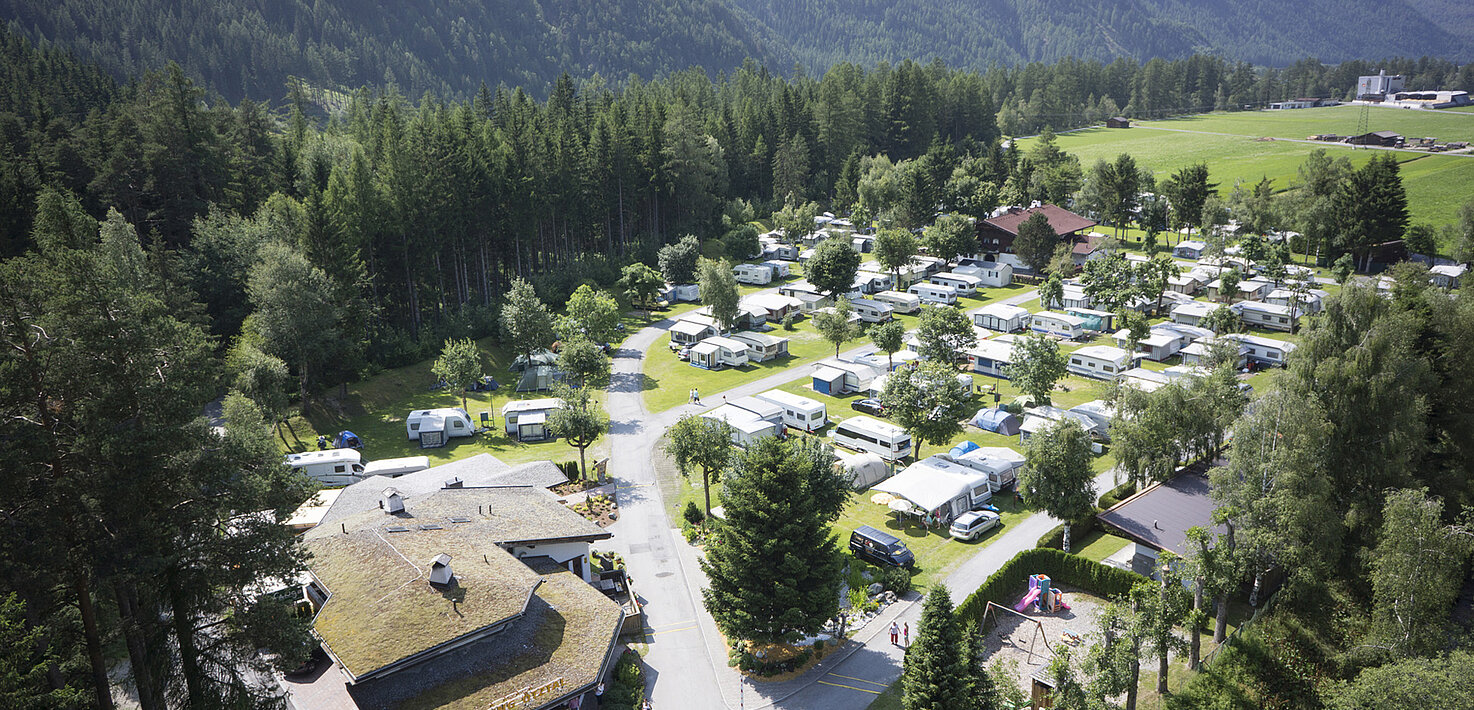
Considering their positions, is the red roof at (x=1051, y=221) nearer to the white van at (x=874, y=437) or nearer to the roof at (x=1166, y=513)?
the white van at (x=874, y=437)

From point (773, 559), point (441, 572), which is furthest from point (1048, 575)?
point (441, 572)

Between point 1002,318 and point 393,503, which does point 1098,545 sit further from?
point 1002,318

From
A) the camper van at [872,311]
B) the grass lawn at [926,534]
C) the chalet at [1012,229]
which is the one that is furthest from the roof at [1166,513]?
the chalet at [1012,229]

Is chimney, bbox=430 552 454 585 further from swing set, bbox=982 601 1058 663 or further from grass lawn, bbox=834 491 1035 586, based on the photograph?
swing set, bbox=982 601 1058 663

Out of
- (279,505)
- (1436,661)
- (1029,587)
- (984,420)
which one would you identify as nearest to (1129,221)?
(984,420)

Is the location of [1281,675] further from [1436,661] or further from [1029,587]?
[1029,587]

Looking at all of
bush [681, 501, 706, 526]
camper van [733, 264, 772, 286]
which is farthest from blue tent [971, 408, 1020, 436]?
camper van [733, 264, 772, 286]
